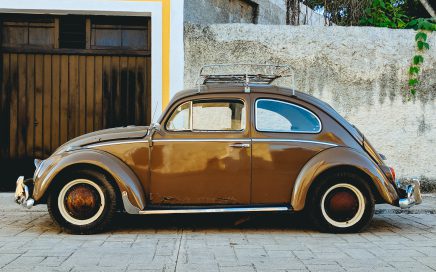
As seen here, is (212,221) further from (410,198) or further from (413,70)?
(413,70)

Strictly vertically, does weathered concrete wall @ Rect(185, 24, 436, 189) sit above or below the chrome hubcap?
above

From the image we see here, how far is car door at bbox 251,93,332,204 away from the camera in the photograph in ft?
20.3

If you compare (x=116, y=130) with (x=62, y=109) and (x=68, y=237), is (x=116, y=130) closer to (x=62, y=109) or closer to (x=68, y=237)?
(x=68, y=237)

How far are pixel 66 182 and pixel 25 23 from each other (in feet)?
13.6

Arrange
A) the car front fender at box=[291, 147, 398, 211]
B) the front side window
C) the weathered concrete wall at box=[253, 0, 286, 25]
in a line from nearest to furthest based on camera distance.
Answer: the car front fender at box=[291, 147, 398, 211]
the front side window
the weathered concrete wall at box=[253, 0, 286, 25]

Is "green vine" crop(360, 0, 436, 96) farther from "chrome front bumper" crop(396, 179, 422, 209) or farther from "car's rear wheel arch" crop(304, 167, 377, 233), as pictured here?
"car's rear wheel arch" crop(304, 167, 377, 233)

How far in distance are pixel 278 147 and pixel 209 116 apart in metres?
0.88

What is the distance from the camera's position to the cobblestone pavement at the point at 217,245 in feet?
15.3

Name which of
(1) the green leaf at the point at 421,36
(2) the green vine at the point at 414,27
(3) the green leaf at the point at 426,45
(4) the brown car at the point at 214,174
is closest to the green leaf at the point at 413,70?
(2) the green vine at the point at 414,27

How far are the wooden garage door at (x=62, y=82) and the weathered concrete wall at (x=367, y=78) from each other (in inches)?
52.5

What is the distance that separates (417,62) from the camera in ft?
29.5

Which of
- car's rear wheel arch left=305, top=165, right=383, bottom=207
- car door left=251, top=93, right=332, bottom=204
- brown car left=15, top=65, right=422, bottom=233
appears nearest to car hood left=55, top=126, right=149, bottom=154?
brown car left=15, top=65, right=422, bottom=233

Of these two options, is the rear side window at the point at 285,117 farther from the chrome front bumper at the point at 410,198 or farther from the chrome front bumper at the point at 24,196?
the chrome front bumper at the point at 24,196

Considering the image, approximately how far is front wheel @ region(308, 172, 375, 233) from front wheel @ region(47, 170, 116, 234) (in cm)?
235
